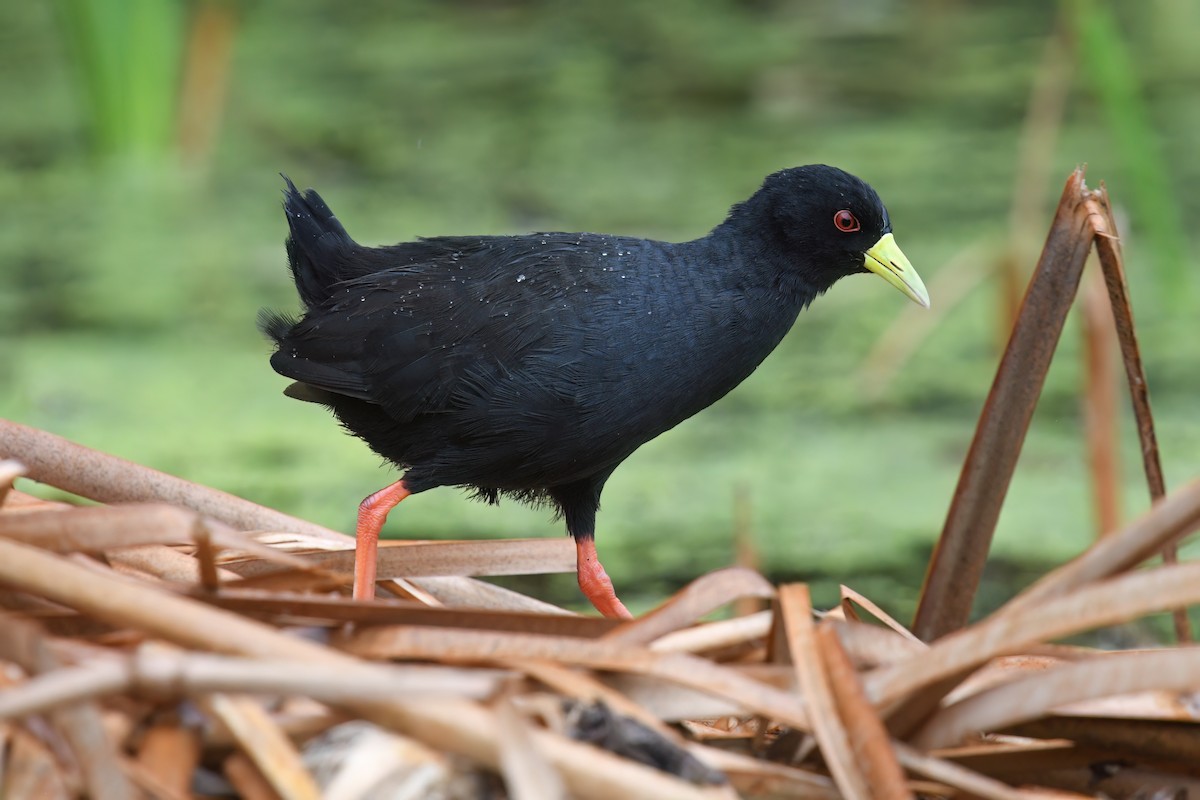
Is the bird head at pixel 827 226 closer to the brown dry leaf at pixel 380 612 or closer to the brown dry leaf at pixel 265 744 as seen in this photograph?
the brown dry leaf at pixel 380 612

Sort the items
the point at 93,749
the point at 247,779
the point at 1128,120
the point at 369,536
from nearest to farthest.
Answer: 1. the point at 93,749
2. the point at 247,779
3. the point at 369,536
4. the point at 1128,120

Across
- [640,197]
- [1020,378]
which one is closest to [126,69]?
[640,197]

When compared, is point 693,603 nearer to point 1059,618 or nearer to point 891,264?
point 1059,618

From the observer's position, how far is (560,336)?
2172 millimetres

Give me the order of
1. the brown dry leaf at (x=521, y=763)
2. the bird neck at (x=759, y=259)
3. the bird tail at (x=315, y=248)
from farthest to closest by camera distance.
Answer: the bird tail at (x=315, y=248)
the bird neck at (x=759, y=259)
the brown dry leaf at (x=521, y=763)

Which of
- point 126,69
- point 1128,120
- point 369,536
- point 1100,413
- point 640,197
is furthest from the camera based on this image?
point 640,197

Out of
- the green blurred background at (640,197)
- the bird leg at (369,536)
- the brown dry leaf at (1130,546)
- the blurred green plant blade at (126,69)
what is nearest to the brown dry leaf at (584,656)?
the brown dry leaf at (1130,546)

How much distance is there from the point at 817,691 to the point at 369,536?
0.97 metres

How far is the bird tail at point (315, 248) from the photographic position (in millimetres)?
2455

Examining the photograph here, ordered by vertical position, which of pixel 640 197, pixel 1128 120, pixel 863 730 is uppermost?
pixel 640 197

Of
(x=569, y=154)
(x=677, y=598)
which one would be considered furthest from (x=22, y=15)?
(x=677, y=598)

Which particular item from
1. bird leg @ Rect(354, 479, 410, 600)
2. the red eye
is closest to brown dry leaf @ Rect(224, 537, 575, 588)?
bird leg @ Rect(354, 479, 410, 600)

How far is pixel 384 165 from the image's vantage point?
17.6ft

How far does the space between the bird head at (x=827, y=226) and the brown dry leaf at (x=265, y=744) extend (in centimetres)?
131
